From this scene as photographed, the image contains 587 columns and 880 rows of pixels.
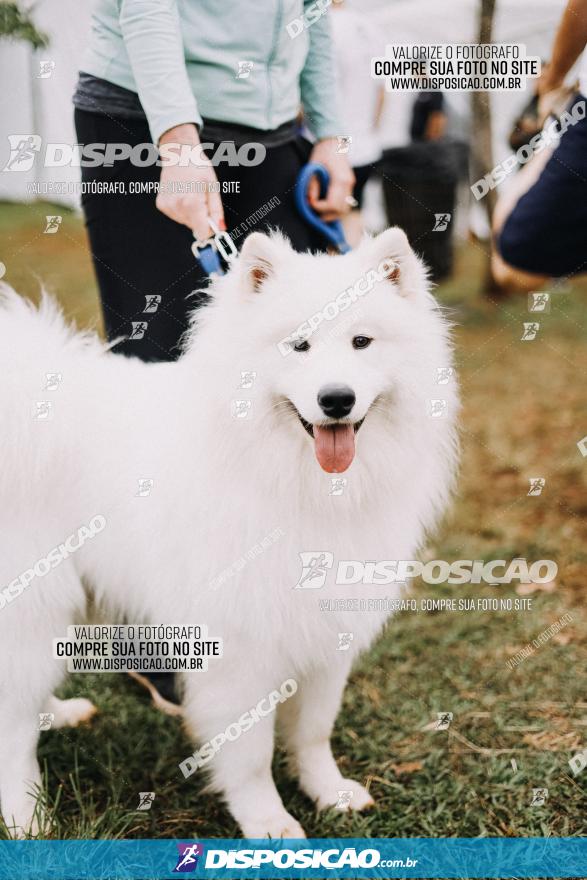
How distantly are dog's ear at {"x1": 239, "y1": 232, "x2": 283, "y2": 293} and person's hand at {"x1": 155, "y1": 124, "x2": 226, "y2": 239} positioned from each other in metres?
0.31

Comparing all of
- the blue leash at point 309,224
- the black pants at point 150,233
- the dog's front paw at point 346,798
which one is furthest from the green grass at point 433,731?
the blue leash at point 309,224

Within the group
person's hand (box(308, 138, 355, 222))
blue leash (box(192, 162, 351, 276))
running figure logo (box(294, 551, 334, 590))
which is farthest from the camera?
person's hand (box(308, 138, 355, 222))

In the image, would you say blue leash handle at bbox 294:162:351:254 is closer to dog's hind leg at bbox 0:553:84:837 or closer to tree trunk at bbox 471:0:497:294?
tree trunk at bbox 471:0:497:294

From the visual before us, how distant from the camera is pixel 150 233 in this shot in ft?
7.98

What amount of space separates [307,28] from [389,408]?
1.26 metres

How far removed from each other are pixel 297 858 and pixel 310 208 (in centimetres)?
192

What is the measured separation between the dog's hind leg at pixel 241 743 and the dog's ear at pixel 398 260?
1101mm

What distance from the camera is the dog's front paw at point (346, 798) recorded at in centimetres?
239

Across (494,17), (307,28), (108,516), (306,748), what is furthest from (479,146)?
(306,748)

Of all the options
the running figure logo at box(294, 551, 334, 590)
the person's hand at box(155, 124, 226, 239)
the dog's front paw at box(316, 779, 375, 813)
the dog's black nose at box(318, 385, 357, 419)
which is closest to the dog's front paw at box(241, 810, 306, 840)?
the dog's front paw at box(316, 779, 375, 813)

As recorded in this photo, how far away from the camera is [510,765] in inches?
99.9

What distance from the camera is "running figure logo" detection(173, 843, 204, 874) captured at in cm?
220

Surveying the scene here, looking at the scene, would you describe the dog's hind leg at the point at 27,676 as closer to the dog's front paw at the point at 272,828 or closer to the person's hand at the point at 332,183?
the dog's front paw at the point at 272,828

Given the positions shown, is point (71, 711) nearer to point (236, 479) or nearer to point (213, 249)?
point (236, 479)
